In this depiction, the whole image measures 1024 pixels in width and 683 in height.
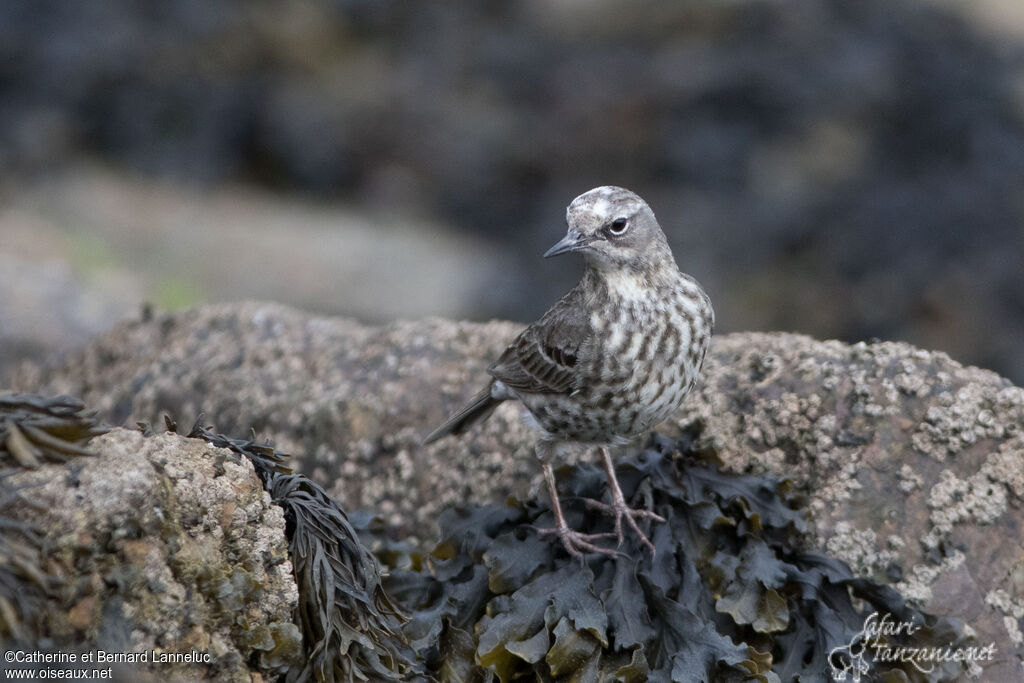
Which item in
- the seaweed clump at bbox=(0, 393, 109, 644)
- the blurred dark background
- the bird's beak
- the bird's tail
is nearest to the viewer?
the seaweed clump at bbox=(0, 393, 109, 644)

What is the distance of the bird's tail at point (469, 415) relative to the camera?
4.41m

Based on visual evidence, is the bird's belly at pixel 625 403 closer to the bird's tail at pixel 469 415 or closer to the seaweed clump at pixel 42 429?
the bird's tail at pixel 469 415

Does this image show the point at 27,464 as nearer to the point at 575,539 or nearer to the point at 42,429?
the point at 42,429

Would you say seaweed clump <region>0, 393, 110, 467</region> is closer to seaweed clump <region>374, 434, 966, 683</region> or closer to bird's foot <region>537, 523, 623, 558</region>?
seaweed clump <region>374, 434, 966, 683</region>

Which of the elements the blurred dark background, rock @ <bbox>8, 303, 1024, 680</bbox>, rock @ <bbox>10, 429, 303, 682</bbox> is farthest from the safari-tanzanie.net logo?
the blurred dark background

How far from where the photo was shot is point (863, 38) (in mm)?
9312

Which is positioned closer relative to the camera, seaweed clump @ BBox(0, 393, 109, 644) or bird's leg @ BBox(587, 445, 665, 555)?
seaweed clump @ BBox(0, 393, 109, 644)

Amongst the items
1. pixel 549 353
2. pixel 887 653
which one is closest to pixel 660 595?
pixel 887 653

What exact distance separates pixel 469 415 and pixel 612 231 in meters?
1.13

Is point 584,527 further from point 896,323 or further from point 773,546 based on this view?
point 896,323

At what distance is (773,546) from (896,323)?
4.46 m

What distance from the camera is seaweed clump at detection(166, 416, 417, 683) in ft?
9.67

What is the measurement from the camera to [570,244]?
373cm

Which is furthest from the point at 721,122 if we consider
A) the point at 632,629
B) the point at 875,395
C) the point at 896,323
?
the point at 632,629
